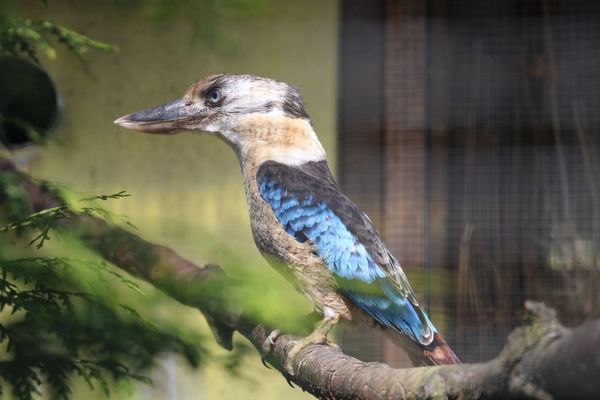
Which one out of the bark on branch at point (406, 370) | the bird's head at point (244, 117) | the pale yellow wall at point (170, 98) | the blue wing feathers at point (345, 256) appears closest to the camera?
the bark on branch at point (406, 370)

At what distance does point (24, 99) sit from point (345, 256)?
20.4 inches

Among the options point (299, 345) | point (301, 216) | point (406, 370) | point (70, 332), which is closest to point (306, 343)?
point (299, 345)

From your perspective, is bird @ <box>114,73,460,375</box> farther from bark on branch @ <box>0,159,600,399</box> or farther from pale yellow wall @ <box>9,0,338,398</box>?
pale yellow wall @ <box>9,0,338,398</box>

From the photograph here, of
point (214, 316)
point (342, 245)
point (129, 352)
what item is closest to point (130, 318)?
point (129, 352)

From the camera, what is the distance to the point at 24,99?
4.08 feet

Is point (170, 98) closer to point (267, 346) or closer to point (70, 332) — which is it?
point (267, 346)

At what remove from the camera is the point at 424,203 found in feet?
4.61

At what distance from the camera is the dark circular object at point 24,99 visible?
42.6 inches

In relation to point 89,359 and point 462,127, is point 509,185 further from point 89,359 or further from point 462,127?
point 89,359

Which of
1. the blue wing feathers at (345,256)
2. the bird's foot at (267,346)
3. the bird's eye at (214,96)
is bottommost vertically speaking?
the bird's foot at (267,346)

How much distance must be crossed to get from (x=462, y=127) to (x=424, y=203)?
4.6 inches

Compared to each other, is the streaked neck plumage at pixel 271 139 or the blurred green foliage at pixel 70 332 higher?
the streaked neck plumage at pixel 271 139

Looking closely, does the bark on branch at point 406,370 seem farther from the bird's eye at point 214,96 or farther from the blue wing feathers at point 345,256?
the bird's eye at point 214,96

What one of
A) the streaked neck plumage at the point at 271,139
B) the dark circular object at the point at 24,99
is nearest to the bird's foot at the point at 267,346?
the streaked neck plumage at the point at 271,139
